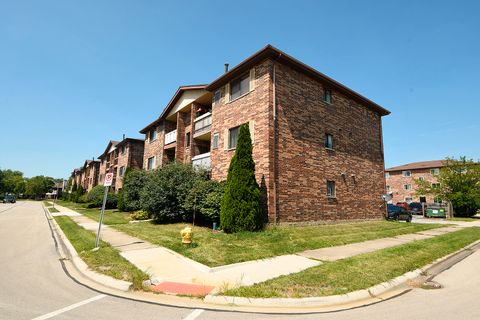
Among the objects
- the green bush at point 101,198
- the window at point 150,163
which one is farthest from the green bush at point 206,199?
the green bush at point 101,198

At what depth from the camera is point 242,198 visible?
41.6 ft

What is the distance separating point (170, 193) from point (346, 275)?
1250 cm

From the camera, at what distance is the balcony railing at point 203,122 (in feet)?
67.9

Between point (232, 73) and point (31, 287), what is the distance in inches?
562

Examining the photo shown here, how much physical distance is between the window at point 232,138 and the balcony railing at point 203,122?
3.88 metres

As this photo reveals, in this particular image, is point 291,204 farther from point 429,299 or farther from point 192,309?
point 192,309

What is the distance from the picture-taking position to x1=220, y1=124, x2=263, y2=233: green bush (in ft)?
40.8

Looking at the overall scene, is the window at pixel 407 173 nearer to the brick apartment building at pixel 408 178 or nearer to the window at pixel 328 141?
the brick apartment building at pixel 408 178

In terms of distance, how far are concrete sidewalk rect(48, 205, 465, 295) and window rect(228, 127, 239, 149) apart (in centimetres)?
823

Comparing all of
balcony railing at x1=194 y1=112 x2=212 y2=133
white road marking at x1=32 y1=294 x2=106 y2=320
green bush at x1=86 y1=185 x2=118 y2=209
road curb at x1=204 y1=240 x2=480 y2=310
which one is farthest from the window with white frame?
green bush at x1=86 y1=185 x2=118 y2=209

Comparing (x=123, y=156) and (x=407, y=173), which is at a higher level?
(x=123, y=156)

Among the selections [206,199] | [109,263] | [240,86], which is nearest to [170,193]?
[206,199]

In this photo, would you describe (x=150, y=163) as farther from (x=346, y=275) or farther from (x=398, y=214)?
(x=346, y=275)

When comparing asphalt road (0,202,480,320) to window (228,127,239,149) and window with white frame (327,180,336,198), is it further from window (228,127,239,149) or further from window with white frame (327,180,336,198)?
window (228,127,239,149)
